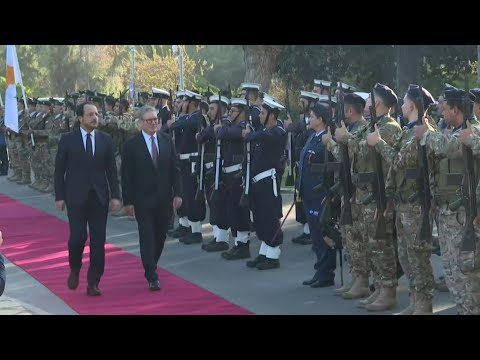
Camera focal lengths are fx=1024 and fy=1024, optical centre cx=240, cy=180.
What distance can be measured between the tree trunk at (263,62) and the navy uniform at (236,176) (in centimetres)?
1302

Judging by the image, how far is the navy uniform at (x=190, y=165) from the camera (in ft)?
45.4

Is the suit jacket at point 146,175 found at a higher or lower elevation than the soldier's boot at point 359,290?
higher

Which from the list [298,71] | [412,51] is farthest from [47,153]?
[412,51]

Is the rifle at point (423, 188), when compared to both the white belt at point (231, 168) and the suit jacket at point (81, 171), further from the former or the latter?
the white belt at point (231, 168)

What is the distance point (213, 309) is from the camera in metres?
9.32

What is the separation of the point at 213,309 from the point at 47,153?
13.3m

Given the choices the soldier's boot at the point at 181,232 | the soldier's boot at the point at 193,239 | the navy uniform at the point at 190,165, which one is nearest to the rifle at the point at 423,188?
the navy uniform at the point at 190,165

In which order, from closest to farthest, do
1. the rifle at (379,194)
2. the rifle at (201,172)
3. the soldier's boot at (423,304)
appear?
the soldier's boot at (423,304)
the rifle at (379,194)
the rifle at (201,172)

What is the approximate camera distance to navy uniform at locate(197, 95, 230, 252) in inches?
508

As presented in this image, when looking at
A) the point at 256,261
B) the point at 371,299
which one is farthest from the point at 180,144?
the point at 371,299

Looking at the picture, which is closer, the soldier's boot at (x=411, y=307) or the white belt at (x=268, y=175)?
the soldier's boot at (x=411, y=307)

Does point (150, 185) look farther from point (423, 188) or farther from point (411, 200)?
point (423, 188)

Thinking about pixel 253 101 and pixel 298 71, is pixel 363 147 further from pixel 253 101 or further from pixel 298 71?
pixel 298 71
